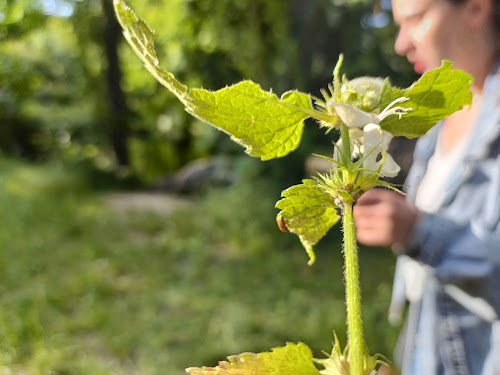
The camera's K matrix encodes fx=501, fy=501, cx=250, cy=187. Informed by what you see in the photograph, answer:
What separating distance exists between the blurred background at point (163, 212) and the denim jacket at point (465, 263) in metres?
0.21

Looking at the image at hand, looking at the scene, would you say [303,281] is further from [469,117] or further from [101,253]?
[469,117]

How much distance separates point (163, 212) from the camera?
3.74 m

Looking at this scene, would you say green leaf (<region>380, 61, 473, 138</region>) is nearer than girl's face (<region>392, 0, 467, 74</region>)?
Yes

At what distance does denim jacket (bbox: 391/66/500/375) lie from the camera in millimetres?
586

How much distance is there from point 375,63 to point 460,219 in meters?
1.53

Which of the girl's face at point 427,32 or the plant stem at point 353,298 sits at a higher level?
the girl's face at point 427,32

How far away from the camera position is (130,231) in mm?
3201

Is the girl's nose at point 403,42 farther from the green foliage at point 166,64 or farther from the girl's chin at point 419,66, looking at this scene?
the green foliage at point 166,64

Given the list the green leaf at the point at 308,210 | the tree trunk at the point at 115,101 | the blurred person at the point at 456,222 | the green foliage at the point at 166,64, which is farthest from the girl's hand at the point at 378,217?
the tree trunk at the point at 115,101

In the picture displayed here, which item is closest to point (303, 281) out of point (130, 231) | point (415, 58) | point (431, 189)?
point (130, 231)

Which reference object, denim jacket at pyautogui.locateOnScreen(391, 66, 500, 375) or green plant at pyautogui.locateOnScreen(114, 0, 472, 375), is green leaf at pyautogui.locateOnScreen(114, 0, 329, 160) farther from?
denim jacket at pyautogui.locateOnScreen(391, 66, 500, 375)

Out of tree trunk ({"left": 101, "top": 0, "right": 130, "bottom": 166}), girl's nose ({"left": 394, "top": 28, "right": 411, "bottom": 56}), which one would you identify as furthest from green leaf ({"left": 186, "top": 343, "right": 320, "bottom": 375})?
tree trunk ({"left": 101, "top": 0, "right": 130, "bottom": 166})

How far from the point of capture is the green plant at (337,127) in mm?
166

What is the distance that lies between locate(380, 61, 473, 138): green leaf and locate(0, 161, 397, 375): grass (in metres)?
1.45
